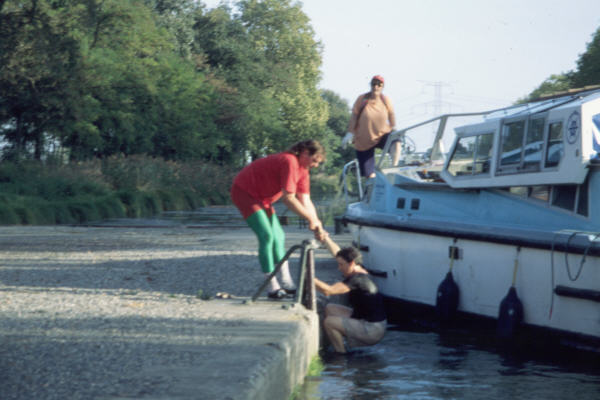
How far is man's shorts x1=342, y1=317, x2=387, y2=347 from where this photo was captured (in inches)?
309

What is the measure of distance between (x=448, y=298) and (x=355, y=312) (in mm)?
1377

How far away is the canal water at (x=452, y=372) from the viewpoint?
21.4 feet

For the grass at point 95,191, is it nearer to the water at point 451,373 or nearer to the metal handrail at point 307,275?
the water at point 451,373

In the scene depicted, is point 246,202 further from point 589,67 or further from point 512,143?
point 589,67

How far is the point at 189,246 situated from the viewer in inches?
570

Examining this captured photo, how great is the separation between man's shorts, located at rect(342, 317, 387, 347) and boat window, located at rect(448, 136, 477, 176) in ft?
8.72

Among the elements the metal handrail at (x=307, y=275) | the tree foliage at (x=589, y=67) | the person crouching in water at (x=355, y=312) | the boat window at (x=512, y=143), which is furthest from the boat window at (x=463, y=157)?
the tree foliage at (x=589, y=67)

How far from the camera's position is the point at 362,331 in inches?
310

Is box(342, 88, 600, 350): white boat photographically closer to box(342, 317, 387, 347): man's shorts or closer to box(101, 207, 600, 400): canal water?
box(101, 207, 600, 400): canal water

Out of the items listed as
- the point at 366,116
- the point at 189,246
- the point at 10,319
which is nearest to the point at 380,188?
the point at 366,116

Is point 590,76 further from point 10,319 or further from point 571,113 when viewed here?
point 10,319

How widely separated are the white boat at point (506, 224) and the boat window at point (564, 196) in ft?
0.05

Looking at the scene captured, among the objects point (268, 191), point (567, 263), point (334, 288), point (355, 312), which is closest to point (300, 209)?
point (268, 191)

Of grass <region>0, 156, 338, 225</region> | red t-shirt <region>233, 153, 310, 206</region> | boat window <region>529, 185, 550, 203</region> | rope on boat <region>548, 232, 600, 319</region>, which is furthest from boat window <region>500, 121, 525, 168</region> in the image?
grass <region>0, 156, 338, 225</region>
